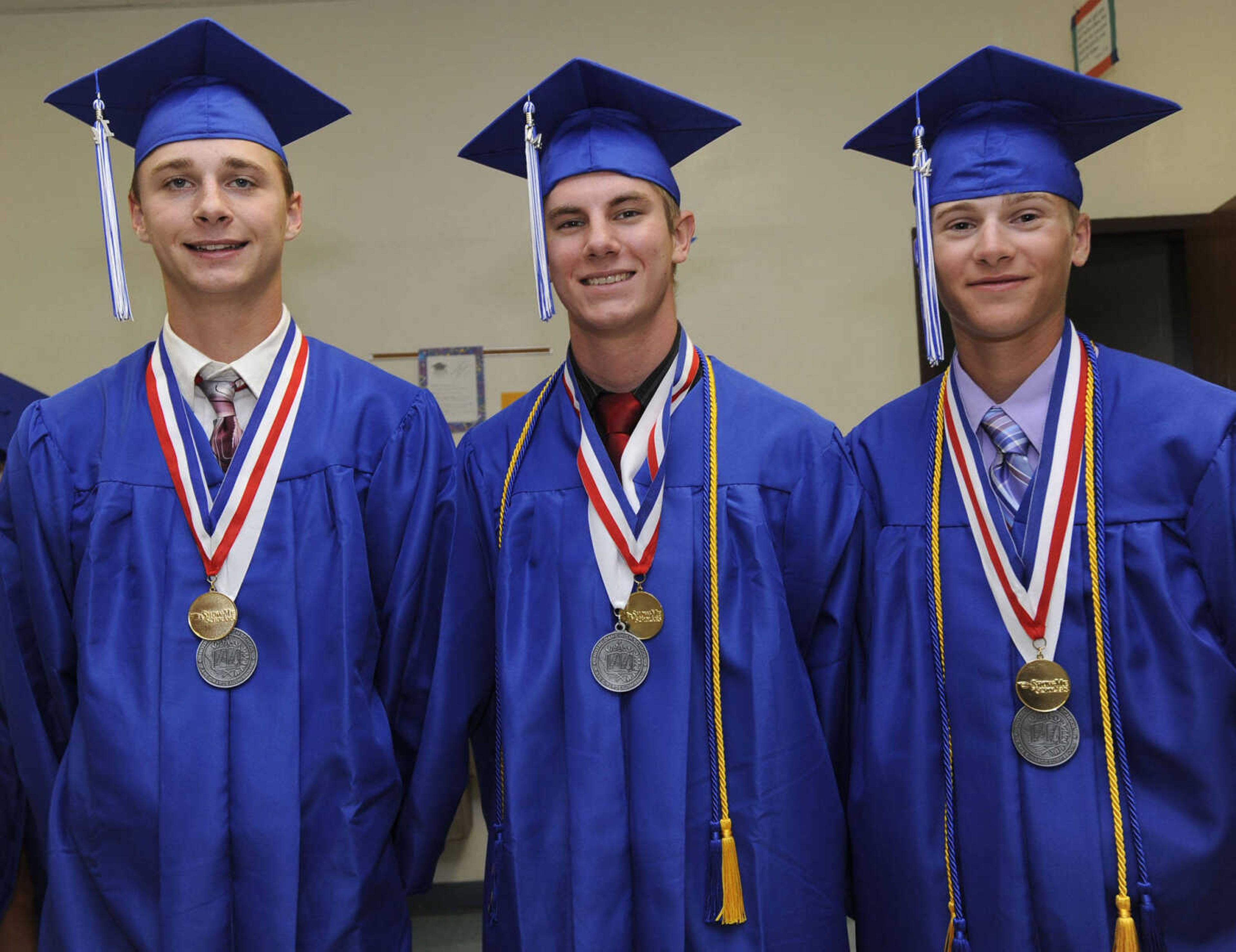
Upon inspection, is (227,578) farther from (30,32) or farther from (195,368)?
(30,32)

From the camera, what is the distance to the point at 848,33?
3887 mm

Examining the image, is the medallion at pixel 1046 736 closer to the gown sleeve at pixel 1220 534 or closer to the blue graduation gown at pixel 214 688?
the gown sleeve at pixel 1220 534

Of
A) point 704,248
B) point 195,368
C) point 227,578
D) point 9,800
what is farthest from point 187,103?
point 704,248

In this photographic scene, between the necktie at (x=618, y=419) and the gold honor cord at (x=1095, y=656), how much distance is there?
0.60 m

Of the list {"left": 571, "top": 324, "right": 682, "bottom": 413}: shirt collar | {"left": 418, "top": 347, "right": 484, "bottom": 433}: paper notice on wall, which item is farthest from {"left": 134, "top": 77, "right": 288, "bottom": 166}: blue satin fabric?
{"left": 418, "top": 347, "right": 484, "bottom": 433}: paper notice on wall

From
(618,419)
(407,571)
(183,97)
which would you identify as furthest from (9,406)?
(618,419)

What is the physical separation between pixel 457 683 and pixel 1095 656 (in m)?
1.17

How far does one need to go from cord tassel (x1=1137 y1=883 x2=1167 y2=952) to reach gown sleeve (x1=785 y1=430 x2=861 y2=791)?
0.57 m

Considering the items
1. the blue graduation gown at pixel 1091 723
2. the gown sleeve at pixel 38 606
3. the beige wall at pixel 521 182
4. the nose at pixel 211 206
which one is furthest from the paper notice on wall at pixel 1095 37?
the gown sleeve at pixel 38 606

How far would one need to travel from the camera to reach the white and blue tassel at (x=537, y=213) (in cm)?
202

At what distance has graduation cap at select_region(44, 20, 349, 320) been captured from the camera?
191cm

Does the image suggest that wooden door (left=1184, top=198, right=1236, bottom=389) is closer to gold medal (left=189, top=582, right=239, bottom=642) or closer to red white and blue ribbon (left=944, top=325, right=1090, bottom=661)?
red white and blue ribbon (left=944, top=325, right=1090, bottom=661)

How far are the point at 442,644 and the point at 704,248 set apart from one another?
8.02ft

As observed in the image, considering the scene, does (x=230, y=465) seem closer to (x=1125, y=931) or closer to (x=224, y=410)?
(x=224, y=410)
